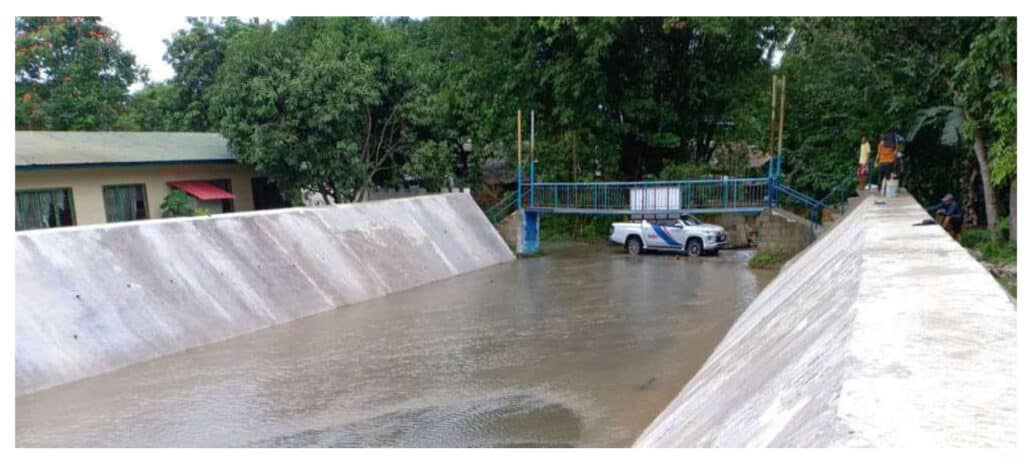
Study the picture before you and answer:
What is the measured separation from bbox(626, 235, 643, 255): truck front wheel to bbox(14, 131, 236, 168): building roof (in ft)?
37.9

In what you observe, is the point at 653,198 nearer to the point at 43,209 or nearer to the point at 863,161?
the point at 863,161

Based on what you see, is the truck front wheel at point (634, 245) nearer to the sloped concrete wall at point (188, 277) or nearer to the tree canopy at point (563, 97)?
the tree canopy at point (563, 97)

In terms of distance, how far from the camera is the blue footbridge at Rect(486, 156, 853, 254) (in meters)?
19.8

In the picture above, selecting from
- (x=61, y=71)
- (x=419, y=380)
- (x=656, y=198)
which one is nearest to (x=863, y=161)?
(x=656, y=198)

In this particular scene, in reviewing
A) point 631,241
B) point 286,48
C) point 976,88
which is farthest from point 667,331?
point 286,48

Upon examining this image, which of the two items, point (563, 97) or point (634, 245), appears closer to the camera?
point (634, 245)

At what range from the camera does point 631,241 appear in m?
21.5

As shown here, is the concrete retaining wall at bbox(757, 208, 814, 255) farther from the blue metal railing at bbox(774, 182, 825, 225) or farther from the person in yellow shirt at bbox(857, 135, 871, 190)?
the person in yellow shirt at bbox(857, 135, 871, 190)

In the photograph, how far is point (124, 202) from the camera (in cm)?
2023

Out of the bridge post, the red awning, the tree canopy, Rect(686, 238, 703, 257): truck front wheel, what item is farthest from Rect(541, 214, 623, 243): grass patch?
the red awning

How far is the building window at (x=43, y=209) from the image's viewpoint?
1775 centimetres

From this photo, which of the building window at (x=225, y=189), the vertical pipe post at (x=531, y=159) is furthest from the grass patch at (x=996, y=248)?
the building window at (x=225, y=189)

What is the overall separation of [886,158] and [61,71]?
2662 cm

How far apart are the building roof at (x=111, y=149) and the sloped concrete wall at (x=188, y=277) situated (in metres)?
6.49
